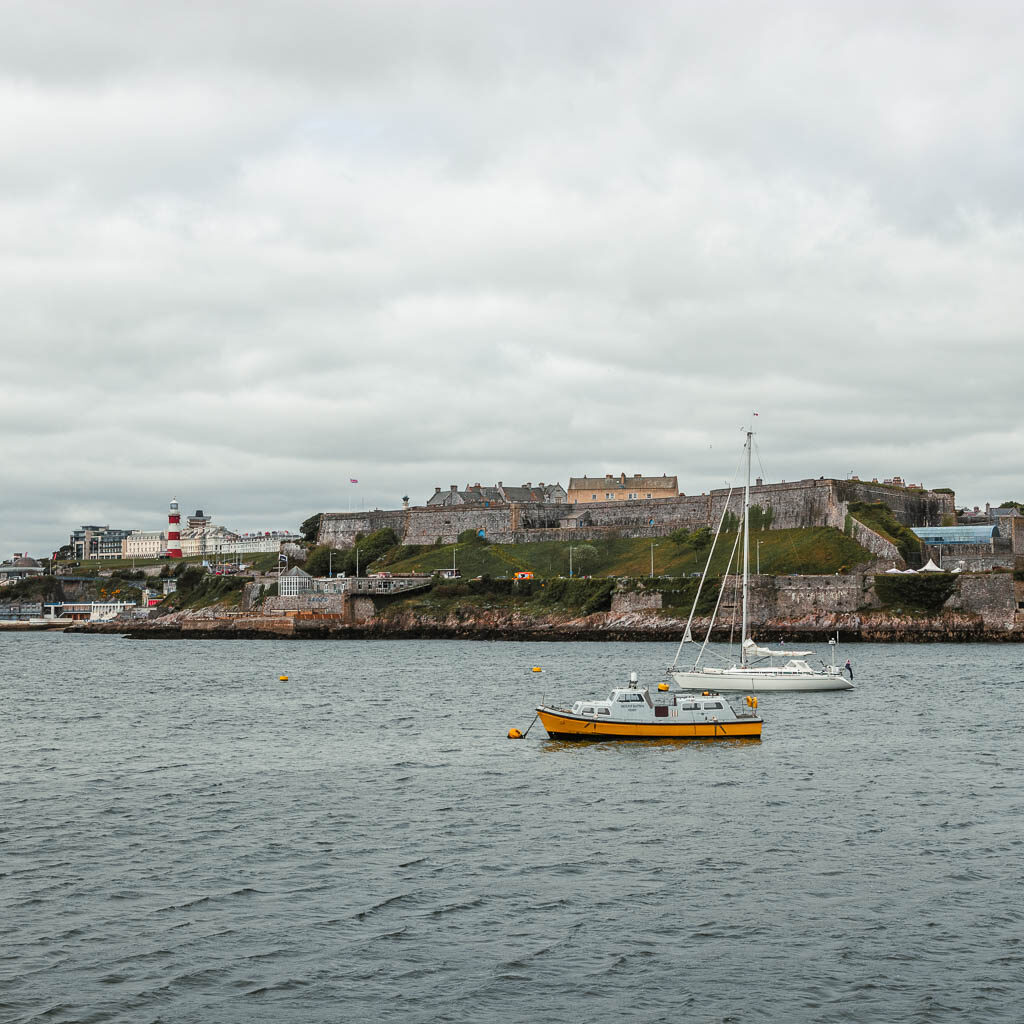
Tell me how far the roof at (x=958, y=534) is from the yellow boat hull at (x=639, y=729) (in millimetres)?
72690

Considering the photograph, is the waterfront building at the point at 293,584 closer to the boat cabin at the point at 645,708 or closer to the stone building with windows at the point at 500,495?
the stone building with windows at the point at 500,495

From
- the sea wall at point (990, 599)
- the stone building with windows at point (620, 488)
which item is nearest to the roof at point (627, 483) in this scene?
the stone building with windows at point (620, 488)

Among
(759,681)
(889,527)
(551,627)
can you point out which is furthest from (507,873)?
(889,527)

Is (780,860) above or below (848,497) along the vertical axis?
below

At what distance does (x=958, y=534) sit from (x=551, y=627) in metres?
37.6

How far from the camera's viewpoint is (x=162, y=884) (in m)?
20.6

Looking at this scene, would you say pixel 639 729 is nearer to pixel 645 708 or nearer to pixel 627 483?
pixel 645 708

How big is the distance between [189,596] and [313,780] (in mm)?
112796

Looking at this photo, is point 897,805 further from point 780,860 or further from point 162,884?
point 162,884

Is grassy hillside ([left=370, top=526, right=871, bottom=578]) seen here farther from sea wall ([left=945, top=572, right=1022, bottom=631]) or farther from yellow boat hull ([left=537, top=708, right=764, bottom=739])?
yellow boat hull ([left=537, top=708, right=764, bottom=739])

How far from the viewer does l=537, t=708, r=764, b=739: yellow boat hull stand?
37125 mm

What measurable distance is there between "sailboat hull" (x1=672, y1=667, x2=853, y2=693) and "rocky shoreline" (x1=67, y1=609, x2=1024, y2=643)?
94.1 feet

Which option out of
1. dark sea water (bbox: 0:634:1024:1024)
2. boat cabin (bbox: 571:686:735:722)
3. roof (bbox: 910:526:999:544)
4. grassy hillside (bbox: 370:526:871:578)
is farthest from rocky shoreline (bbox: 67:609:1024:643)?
boat cabin (bbox: 571:686:735:722)

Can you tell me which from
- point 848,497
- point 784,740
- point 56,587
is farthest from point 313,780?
point 56,587
